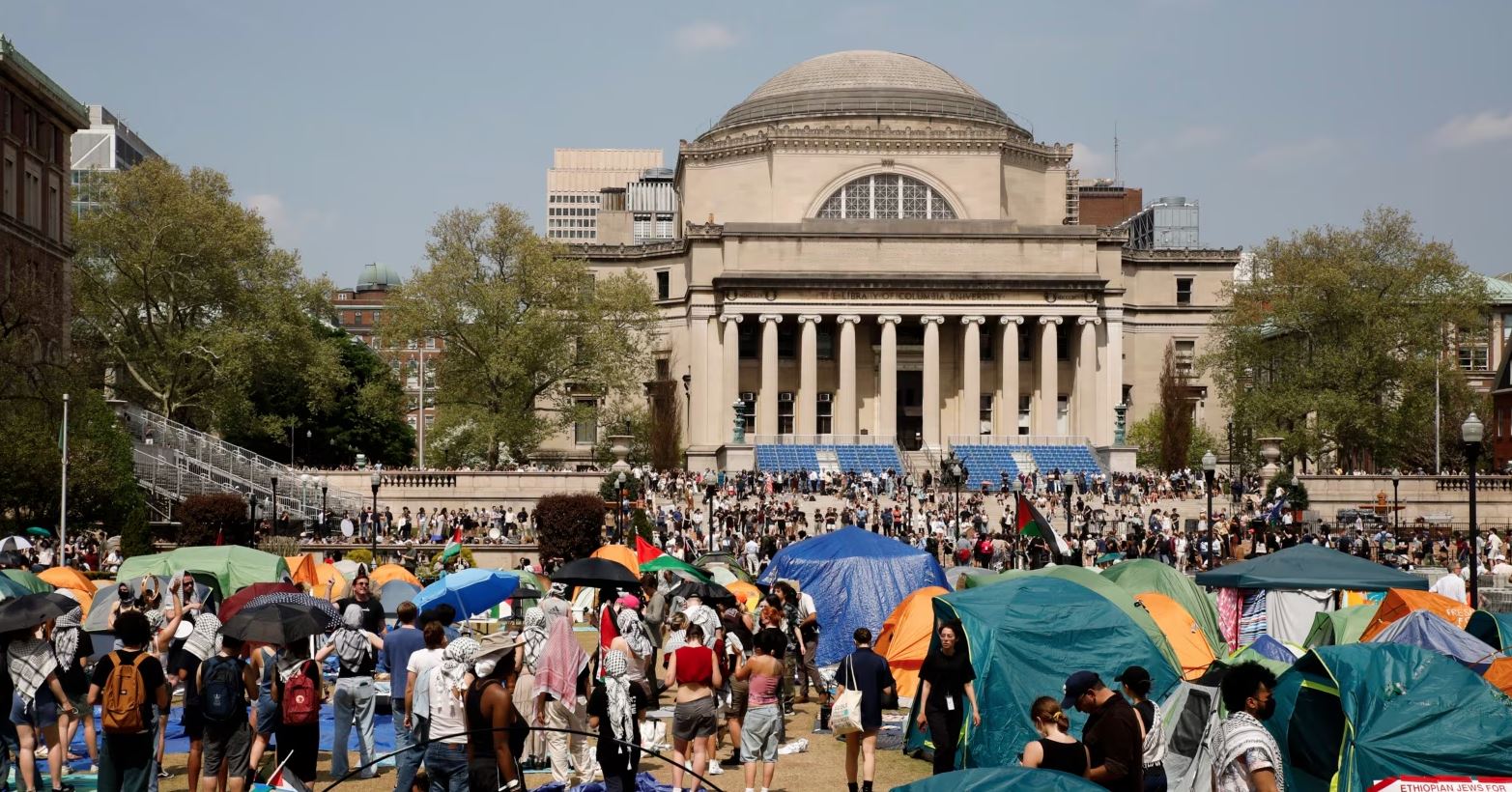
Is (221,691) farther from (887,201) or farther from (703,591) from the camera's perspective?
(887,201)

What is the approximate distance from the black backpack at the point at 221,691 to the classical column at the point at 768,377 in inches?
2687

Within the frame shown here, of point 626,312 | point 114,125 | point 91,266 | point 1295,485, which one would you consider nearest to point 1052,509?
point 1295,485

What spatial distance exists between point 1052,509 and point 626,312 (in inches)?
888

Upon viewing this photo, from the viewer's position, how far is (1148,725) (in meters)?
12.6

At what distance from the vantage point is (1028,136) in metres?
94.1

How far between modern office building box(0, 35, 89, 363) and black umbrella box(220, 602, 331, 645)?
3612cm

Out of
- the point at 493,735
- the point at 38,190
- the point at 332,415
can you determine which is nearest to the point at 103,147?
the point at 332,415

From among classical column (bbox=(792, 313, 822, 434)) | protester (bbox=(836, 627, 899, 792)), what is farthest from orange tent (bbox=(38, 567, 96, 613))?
classical column (bbox=(792, 313, 822, 434))

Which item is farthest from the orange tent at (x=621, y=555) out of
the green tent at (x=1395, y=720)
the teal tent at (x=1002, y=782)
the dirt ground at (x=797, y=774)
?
the teal tent at (x=1002, y=782)

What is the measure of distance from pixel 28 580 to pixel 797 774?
34.3 ft

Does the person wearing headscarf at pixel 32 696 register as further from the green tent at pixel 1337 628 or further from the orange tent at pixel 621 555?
the orange tent at pixel 621 555

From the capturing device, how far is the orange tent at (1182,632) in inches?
794

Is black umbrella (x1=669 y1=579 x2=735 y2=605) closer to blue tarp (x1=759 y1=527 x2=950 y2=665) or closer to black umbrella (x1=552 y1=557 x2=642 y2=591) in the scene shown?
black umbrella (x1=552 y1=557 x2=642 y2=591)

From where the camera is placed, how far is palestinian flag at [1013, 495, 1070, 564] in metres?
30.0
